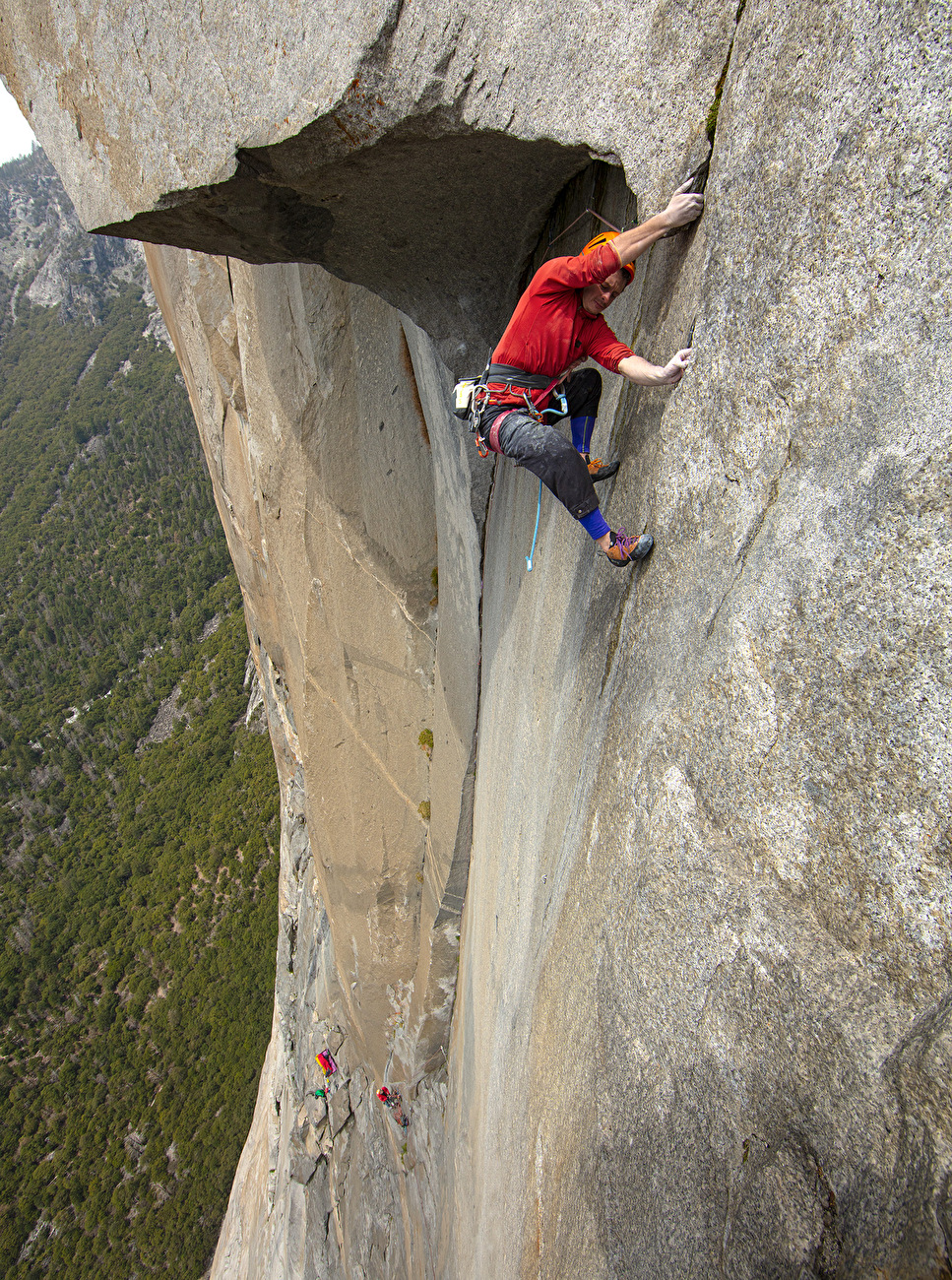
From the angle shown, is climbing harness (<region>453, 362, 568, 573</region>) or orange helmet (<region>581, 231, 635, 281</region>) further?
climbing harness (<region>453, 362, 568, 573</region>)

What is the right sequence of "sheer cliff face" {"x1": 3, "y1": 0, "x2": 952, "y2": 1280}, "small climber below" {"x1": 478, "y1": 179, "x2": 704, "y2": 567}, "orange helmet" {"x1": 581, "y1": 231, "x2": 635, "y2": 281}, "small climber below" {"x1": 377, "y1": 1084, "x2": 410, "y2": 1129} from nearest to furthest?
"sheer cliff face" {"x1": 3, "y1": 0, "x2": 952, "y2": 1280} < "small climber below" {"x1": 478, "y1": 179, "x2": 704, "y2": 567} < "orange helmet" {"x1": 581, "y1": 231, "x2": 635, "y2": 281} < "small climber below" {"x1": 377, "y1": 1084, "x2": 410, "y2": 1129}

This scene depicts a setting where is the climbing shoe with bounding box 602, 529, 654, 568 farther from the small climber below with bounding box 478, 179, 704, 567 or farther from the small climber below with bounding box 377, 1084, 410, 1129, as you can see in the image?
the small climber below with bounding box 377, 1084, 410, 1129

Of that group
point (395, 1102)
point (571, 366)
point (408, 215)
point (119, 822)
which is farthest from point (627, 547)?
point (119, 822)

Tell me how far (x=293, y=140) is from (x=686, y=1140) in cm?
344

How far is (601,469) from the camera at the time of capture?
7.91 feet

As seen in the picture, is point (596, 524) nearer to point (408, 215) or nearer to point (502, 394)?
point (502, 394)

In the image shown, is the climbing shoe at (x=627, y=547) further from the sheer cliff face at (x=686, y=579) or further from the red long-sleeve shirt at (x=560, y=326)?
the red long-sleeve shirt at (x=560, y=326)

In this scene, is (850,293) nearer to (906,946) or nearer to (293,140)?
(906,946)

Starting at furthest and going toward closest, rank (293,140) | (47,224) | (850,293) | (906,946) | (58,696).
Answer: (47,224), (58,696), (293,140), (850,293), (906,946)

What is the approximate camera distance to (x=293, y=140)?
260 centimetres

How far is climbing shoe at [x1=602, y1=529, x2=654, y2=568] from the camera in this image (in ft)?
6.40

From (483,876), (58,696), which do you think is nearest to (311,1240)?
(483,876)

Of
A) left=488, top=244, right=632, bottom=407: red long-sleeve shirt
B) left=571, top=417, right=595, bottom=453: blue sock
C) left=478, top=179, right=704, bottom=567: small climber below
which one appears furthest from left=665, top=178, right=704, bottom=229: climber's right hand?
left=571, top=417, right=595, bottom=453: blue sock

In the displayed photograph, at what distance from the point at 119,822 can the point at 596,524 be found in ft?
160
